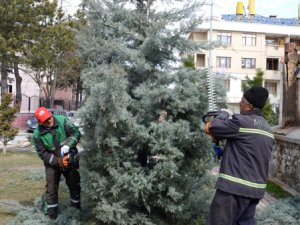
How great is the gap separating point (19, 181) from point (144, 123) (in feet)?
15.6

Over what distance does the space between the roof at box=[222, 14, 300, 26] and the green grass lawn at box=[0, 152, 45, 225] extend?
39.3m

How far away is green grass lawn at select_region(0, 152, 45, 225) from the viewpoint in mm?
7291

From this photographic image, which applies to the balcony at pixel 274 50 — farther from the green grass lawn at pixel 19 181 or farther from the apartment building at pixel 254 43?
the green grass lawn at pixel 19 181

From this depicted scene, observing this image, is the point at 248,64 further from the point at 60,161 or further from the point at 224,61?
the point at 60,161

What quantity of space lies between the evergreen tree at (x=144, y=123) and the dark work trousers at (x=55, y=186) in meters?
0.57

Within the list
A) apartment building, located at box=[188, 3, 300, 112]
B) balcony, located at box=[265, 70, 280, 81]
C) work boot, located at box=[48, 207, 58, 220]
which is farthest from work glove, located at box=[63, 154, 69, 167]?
balcony, located at box=[265, 70, 280, 81]

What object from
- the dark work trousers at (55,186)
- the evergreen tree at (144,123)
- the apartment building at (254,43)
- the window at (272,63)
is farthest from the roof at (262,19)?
the dark work trousers at (55,186)

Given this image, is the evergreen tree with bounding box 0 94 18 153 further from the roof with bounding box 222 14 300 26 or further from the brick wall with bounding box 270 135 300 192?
the roof with bounding box 222 14 300 26

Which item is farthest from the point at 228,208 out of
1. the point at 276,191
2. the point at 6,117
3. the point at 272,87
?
the point at 272,87

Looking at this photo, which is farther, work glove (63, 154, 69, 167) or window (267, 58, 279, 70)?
window (267, 58, 279, 70)

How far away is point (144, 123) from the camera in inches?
217

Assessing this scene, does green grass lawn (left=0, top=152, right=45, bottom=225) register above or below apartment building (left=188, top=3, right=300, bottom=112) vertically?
below

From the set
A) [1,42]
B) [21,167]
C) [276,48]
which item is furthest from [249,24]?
[21,167]

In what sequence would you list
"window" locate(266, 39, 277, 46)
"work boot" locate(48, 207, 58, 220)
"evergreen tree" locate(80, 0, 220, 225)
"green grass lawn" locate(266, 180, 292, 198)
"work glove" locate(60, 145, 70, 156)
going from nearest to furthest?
"evergreen tree" locate(80, 0, 220, 225), "work glove" locate(60, 145, 70, 156), "work boot" locate(48, 207, 58, 220), "green grass lawn" locate(266, 180, 292, 198), "window" locate(266, 39, 277, 46)
